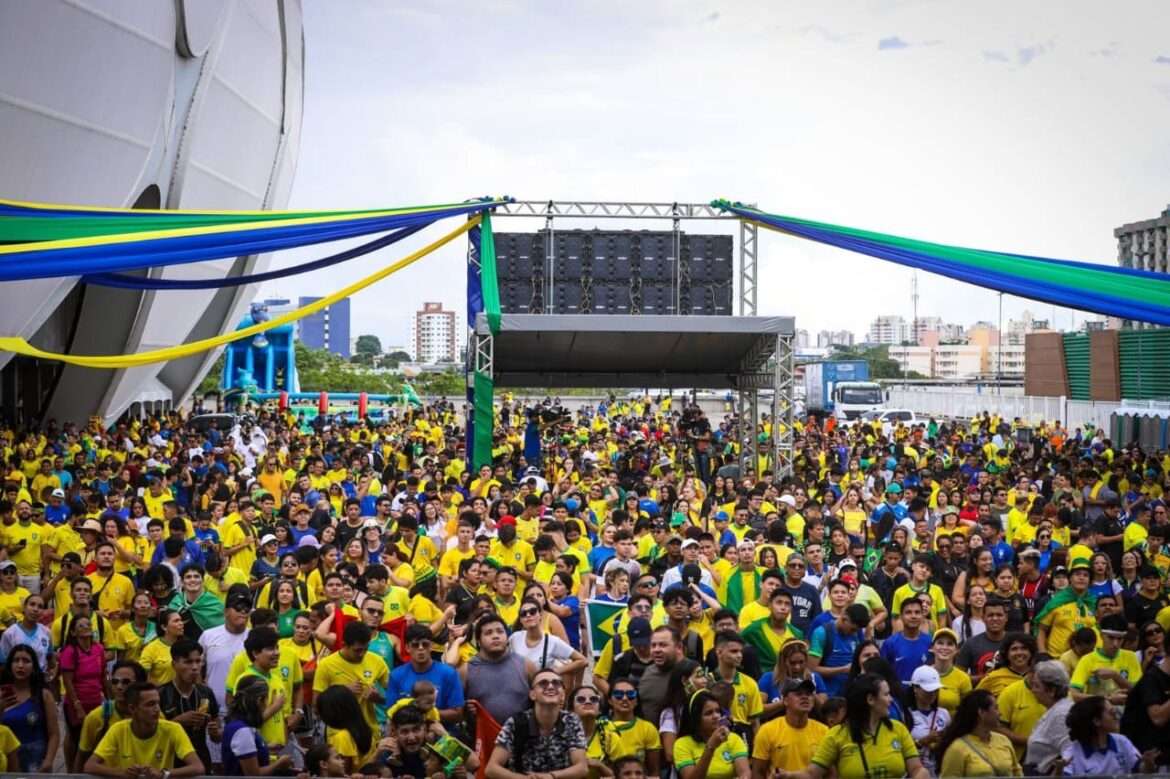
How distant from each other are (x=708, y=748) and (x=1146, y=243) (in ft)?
256

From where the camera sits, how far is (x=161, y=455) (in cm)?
2158

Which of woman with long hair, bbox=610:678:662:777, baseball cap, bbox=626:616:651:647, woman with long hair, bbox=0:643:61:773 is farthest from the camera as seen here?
baseball cap, bbox=626:616:651:647

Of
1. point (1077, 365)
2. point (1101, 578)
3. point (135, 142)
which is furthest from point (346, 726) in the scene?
point (1077, 365)

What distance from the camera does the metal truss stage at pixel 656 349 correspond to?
19.8m

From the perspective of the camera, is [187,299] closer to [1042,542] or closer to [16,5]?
[16,5]

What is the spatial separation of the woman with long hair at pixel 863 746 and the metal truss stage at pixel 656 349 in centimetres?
1309

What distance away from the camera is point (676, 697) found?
21.0ft

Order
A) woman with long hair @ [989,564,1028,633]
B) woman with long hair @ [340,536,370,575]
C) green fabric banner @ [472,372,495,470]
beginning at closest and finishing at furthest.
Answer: woman with long hair @ [989,564,1028,633]
woman with long hair @ [340,536,370,575]
green fabric banner @ [472,372,495,470]

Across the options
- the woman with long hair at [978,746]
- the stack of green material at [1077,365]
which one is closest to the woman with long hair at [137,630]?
the woman with long hair at [978,746]

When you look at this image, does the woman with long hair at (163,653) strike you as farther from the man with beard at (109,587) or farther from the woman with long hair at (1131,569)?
the woman with long hair at (1131,569)

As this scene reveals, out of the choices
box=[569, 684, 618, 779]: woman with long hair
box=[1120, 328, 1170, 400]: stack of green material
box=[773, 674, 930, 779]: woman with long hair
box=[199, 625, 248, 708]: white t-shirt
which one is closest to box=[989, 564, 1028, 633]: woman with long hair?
box=[773, 674, 930, 779]: woman with long hair

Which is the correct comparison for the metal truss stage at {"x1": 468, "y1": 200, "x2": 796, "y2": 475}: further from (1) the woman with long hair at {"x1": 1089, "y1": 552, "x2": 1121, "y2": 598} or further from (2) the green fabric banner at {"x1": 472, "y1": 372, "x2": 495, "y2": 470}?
(1) the woman with long hair at {"x1": 1089, "y1": 552, "x2": 1121, "y2": 598}

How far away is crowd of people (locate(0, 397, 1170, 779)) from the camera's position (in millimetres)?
6059

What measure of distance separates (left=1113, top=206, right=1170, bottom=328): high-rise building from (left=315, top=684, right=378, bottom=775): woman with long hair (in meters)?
64.6
